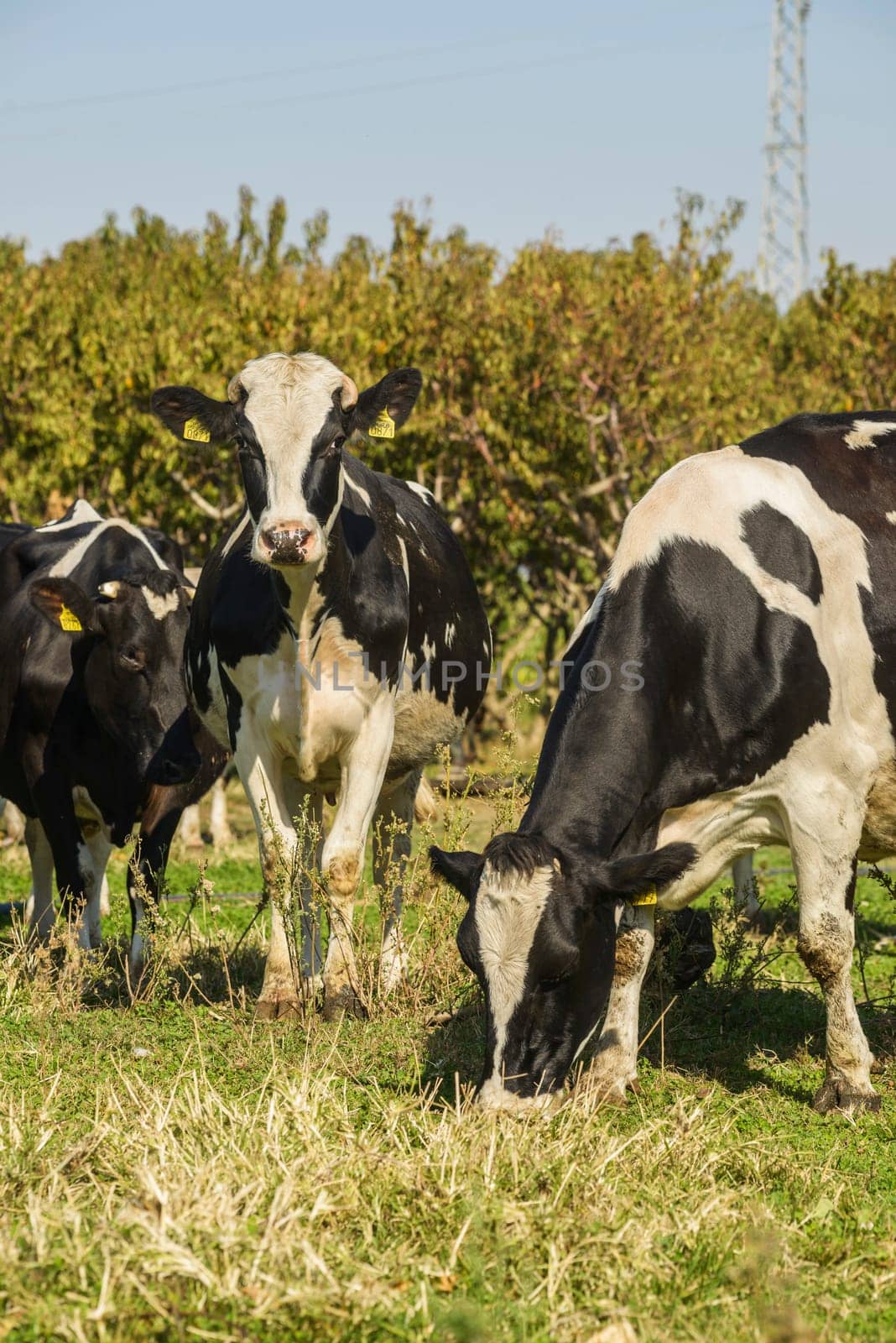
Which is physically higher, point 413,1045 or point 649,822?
point 649,822

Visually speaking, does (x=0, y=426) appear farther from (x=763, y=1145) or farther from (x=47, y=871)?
(x=763, y=1145)

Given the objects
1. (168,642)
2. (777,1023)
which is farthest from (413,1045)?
(168,642)

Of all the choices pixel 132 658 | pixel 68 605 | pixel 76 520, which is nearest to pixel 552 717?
pixel 132 658

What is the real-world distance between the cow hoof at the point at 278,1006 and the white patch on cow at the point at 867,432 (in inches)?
135

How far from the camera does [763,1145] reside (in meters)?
5.12

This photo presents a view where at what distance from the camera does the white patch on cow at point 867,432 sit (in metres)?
6.61

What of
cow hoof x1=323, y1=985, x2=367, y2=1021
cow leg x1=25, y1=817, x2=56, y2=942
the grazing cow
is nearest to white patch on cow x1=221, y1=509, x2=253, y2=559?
the grazing cow

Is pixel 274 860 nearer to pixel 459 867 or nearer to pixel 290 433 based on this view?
pixel 459 867

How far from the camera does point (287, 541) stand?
6188mm

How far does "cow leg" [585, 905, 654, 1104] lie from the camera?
5.86 meters

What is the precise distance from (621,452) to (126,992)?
11.2m

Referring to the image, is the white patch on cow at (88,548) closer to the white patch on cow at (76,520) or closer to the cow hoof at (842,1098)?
the white patch on cow at (76,520)

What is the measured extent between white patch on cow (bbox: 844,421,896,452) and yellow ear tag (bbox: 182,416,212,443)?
2852mm

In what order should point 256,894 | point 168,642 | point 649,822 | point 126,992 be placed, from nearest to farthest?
point 649,822 → point 126,992 → point 168,642 → point 256,894
